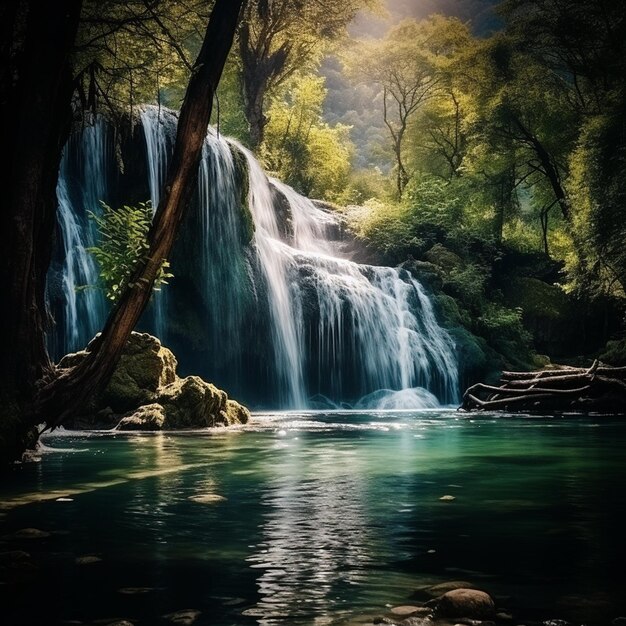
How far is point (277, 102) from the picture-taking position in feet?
158

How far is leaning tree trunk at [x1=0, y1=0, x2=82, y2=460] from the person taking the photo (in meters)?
7.10

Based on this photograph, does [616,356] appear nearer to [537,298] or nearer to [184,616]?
[537,298]

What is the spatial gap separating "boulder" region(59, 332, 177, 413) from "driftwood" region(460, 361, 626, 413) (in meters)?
8.34

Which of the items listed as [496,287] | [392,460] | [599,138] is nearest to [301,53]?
[496,287]

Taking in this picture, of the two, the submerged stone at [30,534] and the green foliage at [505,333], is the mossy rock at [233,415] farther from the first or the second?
the green foliage at [505,333]

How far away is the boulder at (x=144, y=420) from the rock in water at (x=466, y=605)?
1143cm

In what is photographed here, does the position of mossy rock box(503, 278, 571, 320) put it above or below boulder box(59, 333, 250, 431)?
above

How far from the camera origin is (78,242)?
20.4m

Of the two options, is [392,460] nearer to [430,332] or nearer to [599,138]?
[599,138]

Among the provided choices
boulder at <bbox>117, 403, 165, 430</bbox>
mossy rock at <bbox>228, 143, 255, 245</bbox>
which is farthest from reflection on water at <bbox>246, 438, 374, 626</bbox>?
mossy rock at <bbox>228, 143, 255, 245</bbox>

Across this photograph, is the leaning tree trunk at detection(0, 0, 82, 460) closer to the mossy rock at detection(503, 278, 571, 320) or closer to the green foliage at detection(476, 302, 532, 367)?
the green foliage at detection(476, 302, 532, 367)

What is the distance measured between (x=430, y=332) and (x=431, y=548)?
24848 millimetres

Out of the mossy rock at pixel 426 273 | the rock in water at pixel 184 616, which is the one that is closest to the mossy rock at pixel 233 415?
the rock in water at pixel 184 616

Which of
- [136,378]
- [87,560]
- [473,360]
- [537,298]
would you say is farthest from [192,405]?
[537,298]
